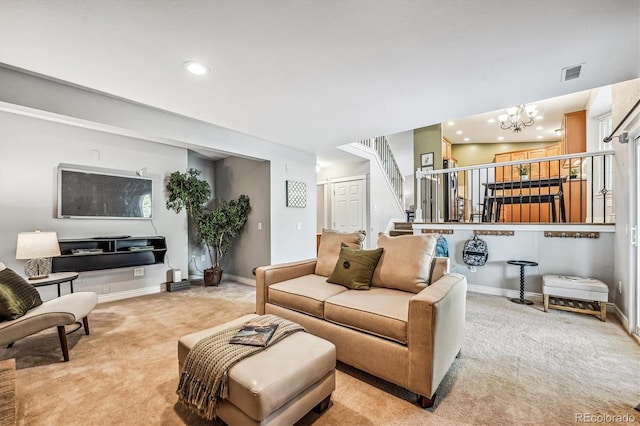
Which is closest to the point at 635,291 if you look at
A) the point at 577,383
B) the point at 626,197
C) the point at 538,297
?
the point at 626,197

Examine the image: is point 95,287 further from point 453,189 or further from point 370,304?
point 453,189

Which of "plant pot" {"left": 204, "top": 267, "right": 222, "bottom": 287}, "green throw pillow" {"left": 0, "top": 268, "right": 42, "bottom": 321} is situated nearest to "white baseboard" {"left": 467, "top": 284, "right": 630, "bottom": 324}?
"plant pot" {"left": 204, "top": 267, "right": 222, "bottom": 287}

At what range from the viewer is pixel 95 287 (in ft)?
12.5

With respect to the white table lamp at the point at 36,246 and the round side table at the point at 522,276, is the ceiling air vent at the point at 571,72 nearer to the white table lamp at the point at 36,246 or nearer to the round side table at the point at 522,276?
the round side table at the point at 522,276

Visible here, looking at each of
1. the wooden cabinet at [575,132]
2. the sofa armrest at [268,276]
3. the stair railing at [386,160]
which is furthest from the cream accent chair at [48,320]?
the wooden cabinet at [575,132]

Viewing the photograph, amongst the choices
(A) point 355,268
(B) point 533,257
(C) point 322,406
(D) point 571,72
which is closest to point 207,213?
(A) point 355,268

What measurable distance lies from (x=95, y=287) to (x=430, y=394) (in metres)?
4.38

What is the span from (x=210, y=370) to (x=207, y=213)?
3.91 metres

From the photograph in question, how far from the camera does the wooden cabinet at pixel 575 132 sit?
550cm

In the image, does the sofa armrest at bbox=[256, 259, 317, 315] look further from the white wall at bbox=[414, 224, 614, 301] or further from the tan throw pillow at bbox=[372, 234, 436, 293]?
the white wall at bbox=[414, 224, 614, 301]

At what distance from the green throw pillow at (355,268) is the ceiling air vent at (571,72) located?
7.26 ft

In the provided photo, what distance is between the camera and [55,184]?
3533 mm

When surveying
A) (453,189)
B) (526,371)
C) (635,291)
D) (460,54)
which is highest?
(460,54)

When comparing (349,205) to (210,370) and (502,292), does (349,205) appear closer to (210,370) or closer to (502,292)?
(502,292)
